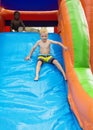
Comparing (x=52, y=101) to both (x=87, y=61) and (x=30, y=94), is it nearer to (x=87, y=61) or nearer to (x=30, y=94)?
(x=30, y=94)

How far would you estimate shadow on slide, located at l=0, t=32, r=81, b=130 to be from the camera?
274 centimetres

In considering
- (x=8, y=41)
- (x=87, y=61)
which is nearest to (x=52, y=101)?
(x=87, y=61)

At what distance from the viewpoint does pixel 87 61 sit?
10.4 feet

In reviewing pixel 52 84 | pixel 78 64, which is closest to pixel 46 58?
pixel 52 84

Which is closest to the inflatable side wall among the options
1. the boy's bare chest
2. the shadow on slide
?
the shadow on slide

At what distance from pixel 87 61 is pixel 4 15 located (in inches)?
113

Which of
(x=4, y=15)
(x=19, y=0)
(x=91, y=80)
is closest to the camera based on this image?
(x=91, y=80)

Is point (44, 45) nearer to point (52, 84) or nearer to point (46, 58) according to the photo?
point (46, 58)

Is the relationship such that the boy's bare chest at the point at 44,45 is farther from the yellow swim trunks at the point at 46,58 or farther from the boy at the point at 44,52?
the yellow swim trunks at the point at 46,58

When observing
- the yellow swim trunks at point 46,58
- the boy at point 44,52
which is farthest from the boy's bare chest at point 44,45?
the yellow swim trunks at point 46,58

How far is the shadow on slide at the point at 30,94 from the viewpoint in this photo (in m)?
2.74

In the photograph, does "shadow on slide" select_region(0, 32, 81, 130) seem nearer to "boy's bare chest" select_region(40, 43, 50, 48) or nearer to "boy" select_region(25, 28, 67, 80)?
"boy" select_region(25, 28, 67, 80)

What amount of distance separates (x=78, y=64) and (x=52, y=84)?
0.39 metres

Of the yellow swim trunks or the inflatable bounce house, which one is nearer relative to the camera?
the inflatable bounce house
